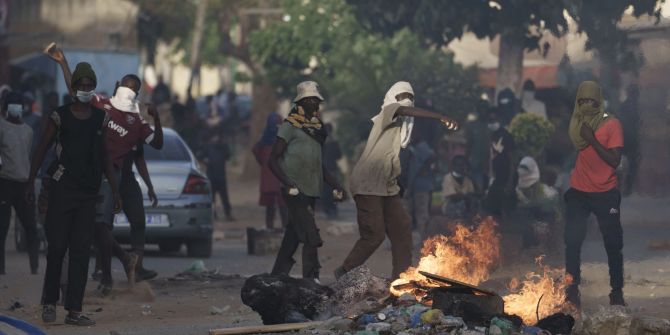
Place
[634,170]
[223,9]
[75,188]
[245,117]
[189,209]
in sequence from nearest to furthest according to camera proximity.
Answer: [75,188], [634,170], [189,209], [223,9], [245,117]

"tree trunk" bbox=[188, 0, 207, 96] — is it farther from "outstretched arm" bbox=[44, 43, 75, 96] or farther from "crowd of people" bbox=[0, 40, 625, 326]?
"outstretched arm" bbox=[44, 43, 75, 96]

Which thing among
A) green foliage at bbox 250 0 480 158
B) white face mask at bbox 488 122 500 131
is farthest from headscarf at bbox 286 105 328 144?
green foliage at bbox 250 0 480 158

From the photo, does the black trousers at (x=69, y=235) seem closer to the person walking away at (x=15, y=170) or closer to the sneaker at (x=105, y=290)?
the sneaker at (x=105, y=290)

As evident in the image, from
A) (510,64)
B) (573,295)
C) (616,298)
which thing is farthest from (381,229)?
(510,64)

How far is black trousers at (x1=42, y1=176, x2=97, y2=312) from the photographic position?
33.8 ft

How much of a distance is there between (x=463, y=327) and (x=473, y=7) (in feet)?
39.2

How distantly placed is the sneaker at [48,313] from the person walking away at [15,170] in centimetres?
376

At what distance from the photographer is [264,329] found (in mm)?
9336

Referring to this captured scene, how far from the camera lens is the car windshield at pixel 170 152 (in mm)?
16797

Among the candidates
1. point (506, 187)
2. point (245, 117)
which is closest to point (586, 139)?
point (506, 187)

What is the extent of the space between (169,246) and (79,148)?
7382 millimetres

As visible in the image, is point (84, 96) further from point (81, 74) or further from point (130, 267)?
point (130, 267)

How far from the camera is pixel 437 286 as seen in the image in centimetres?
965

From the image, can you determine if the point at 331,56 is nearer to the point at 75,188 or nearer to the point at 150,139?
the point at 150,139
